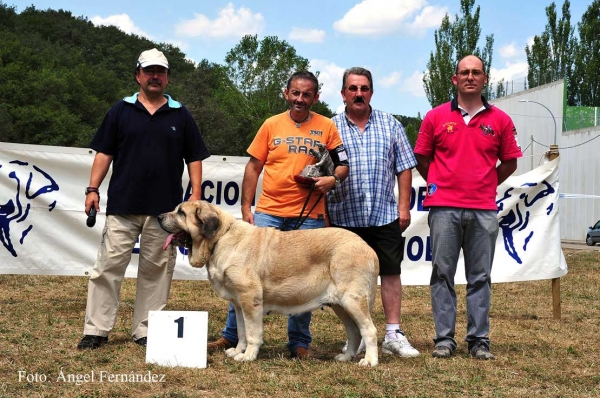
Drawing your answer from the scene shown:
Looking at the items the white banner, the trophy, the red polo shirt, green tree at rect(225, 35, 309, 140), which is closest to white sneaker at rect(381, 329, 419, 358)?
the red polo shirt

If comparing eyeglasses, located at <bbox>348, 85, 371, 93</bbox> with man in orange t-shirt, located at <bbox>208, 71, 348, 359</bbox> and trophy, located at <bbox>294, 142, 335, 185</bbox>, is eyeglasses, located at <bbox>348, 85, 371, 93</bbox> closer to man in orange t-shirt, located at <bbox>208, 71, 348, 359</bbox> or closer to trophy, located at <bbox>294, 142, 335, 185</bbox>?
man in orange t-shirt, located at <bbox>208, 71, 348, 359</bbox>

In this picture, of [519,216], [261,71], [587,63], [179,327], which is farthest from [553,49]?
[179,327]

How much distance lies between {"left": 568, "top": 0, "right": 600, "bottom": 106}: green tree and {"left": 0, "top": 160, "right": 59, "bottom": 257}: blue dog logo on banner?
151 ft

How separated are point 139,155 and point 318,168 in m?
1.62

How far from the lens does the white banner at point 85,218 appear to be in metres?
7.95

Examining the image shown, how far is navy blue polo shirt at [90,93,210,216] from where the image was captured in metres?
5.88

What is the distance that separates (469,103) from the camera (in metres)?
5.91

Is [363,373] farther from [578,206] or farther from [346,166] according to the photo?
[578,206]

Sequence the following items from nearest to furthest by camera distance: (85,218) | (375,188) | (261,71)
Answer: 1. (375,188)
2. (85,218)
3. (261,71)

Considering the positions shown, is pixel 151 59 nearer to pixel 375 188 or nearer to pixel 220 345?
pixel 375 188

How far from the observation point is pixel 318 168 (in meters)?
5.50

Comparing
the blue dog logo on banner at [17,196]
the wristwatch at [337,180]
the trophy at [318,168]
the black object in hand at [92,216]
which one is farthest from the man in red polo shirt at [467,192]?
the blue dog logo on banner at [17,196]

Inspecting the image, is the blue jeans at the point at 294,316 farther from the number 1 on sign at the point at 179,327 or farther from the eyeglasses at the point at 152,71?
the eyeglasses at the point at 152,71

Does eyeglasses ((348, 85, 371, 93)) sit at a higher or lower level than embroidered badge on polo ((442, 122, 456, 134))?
higher
